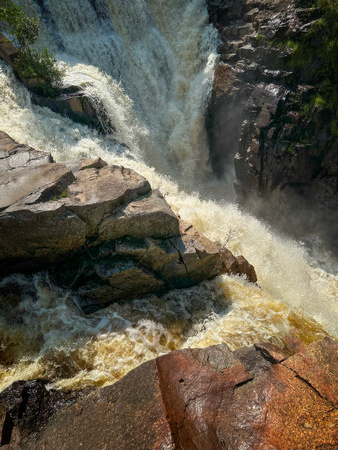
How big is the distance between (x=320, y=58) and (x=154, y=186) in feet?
27.5

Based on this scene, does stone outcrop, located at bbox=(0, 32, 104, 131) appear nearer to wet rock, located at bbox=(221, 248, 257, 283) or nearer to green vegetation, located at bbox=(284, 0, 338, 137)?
wet rock, located at bbox=(221, 248, 257, 283)

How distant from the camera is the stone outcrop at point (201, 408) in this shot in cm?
319

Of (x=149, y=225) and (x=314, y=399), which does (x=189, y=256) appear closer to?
(x=149, y=225)

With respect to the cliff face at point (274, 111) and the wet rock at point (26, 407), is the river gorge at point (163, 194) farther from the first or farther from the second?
the cliff face at point (274, 111)

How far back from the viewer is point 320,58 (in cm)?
998

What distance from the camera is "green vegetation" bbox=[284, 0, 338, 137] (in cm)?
964

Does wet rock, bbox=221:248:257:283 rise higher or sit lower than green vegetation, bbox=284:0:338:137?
lower

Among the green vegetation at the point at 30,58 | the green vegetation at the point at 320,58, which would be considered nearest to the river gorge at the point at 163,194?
the green vegetation at the point at 30,58

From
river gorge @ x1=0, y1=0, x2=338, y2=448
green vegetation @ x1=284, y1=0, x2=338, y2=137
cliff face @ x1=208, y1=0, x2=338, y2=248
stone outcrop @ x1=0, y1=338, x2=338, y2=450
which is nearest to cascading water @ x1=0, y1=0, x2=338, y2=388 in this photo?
river gorge @ x1=0, y1=0, x2=338, y2=448

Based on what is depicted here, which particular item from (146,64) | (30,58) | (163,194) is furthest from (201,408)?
(146,64)

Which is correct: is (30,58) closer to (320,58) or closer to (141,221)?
(141,221)

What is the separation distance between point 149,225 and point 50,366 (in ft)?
11.5

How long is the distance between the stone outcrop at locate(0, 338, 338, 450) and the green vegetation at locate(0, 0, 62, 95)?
1149 centimetres

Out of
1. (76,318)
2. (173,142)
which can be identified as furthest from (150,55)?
(76,318)
